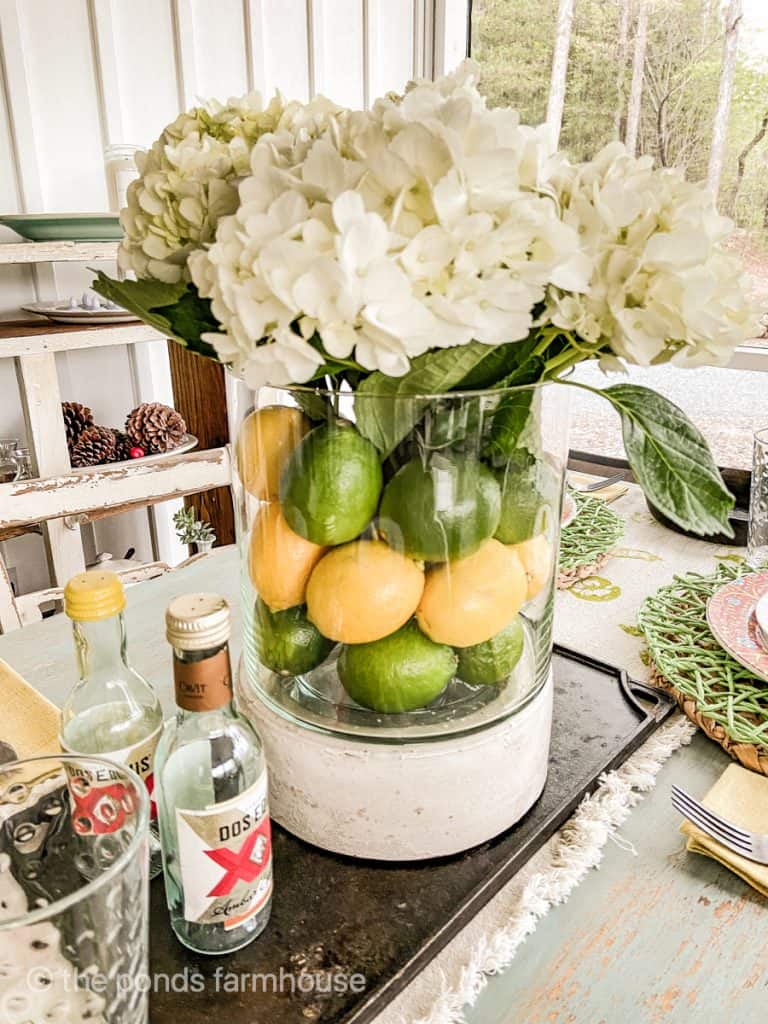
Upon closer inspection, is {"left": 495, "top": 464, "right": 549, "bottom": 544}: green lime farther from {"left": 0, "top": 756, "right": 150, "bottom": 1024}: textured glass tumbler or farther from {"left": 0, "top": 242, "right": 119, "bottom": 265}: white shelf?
{"left": 0, "top": 242, "right": 119, "bottom": 265}: white shelf

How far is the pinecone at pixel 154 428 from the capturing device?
1799mm

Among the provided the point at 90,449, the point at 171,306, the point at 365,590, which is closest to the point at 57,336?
the point at 90,449

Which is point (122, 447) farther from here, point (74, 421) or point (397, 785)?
point (397, 785)

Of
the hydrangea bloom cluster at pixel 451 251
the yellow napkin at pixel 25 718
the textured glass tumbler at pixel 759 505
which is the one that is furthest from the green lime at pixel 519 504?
the textured glass tumbler at pixel 759 505

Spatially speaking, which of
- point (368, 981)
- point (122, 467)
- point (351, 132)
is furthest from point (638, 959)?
point (122, 467)

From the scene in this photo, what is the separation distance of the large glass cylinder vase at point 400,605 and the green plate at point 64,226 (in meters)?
1.24

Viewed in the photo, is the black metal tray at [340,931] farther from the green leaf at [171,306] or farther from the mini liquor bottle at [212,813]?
the green leaf at [171,306]

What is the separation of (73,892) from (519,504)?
34 centimetres

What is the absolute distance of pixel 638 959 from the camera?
0.50m

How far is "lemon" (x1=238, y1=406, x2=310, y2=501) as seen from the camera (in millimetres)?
506

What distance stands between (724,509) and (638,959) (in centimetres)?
28

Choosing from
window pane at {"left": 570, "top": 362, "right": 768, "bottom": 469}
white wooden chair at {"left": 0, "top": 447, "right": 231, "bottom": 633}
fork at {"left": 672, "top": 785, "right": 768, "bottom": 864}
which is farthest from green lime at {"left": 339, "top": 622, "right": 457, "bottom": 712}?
window pane at {"left": 570, "top": 362, "right": 768, "bottom": 469}

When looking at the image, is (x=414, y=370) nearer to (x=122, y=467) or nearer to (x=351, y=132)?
(x=351, y=132)

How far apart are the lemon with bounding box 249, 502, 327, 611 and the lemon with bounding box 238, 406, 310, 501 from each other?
2cm
